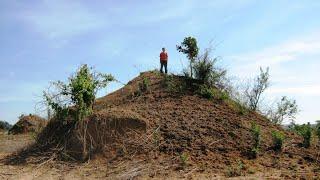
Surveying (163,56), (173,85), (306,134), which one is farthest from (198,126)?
(163,56)

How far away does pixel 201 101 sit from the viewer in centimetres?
1486

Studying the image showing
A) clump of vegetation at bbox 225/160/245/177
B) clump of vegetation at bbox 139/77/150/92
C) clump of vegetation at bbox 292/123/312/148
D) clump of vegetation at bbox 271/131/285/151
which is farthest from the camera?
clump of vegetation at bbox 139/77/150/92

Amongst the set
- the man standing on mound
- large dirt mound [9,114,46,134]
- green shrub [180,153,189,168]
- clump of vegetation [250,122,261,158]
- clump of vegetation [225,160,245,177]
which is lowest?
clump of vegetation [225,160,245,177]

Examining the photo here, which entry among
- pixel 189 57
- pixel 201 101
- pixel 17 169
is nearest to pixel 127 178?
pixel 17 169

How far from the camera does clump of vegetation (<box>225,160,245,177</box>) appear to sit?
10.8 m

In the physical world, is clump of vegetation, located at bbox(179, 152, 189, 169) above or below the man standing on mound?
below

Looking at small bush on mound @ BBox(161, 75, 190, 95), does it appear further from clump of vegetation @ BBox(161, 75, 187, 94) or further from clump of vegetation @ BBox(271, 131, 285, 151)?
clump of vegetation @ BBox(271, 131, 285, 151)

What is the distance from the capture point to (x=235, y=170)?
36.1 feet

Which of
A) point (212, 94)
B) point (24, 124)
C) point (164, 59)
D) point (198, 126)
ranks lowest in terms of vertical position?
point (198, 126)

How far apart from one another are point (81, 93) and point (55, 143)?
1.65 metres

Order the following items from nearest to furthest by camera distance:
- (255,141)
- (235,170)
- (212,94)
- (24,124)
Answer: (235,170) < (255,141) < (212,94) < (24,124)

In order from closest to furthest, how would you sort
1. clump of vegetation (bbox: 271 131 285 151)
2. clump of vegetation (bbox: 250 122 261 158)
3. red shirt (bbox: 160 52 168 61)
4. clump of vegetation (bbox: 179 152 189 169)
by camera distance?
clump of vegetation (bbox: 179 152 189 169) → clump of vegetation (bbox: 250 122 261 158) → clump of vegetation (bbox: 271 131 285 151) → red shirt (bbox: 160 52 168 61)

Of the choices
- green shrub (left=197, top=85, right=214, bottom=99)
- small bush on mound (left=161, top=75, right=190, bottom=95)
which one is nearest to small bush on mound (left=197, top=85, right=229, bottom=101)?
green shrub (left=197, top=85, right=214, bottom=99)

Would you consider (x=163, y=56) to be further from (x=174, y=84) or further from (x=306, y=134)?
(x=306, y=134)
